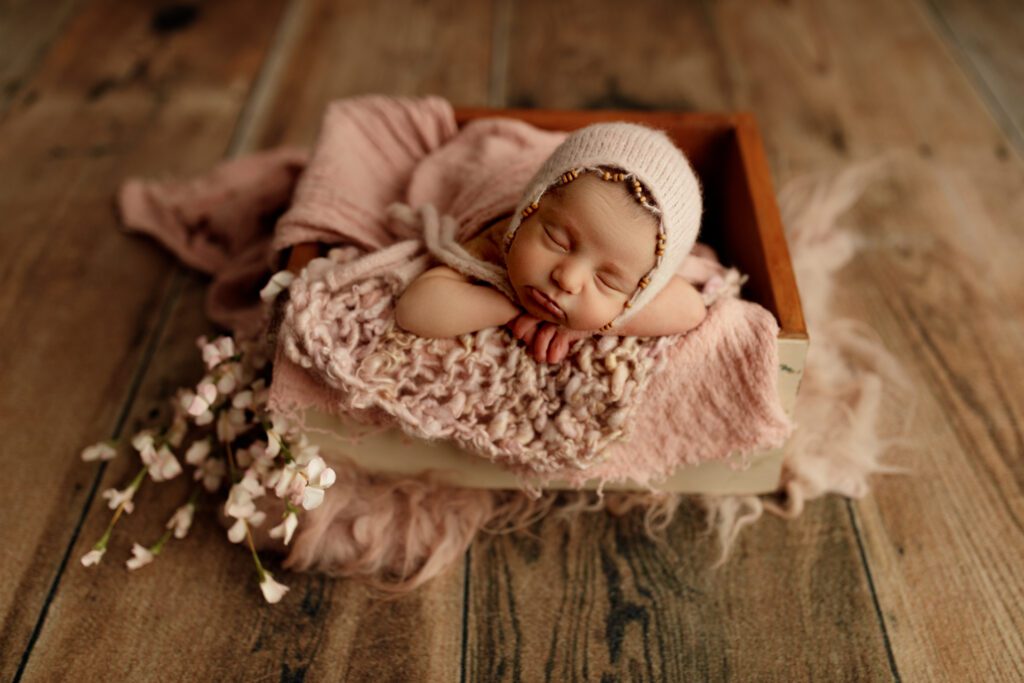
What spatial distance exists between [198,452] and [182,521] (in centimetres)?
8

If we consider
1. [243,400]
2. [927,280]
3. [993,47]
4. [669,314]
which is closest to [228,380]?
[243,400]

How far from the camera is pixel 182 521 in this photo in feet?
3.33

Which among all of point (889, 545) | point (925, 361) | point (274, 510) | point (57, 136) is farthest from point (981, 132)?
point (57, 136)

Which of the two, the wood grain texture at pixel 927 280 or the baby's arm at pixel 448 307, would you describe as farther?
the wood grain texture at pixel 927 280

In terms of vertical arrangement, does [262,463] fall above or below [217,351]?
below

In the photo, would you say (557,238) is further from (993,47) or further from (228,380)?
(993,47)

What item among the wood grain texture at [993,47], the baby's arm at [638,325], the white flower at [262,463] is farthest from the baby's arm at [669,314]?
the wood grain texture at [993,47]

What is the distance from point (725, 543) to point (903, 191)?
80 cm

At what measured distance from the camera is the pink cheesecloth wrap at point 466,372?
3.01ft

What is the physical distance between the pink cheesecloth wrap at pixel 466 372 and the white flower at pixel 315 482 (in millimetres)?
71

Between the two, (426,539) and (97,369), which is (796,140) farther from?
(97,369)

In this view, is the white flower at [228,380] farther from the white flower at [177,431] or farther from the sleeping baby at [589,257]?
the sleeping baby at [589,257]

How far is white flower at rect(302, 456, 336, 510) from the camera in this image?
2.82ft

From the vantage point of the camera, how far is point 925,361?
4.17 feet
